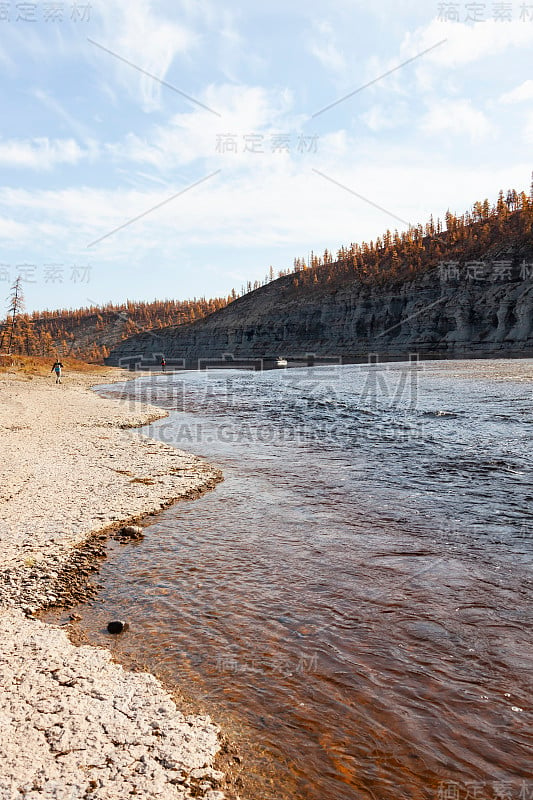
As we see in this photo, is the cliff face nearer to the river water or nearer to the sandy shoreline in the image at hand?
the river water

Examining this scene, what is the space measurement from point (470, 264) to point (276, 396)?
4024 inches

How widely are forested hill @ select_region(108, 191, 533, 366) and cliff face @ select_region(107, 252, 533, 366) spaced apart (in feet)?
0.89

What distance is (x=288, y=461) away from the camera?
1557 cm

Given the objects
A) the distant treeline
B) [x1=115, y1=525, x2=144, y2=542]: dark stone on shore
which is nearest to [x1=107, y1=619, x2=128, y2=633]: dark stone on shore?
[x1=115, y1=525, x2=144, y2=542]: dark stone on shore

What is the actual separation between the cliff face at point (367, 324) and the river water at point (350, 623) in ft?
285

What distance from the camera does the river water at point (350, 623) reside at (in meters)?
3.98

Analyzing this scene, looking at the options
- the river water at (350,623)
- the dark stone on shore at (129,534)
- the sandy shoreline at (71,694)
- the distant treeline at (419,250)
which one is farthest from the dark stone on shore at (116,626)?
the distant treeline at (419,250)

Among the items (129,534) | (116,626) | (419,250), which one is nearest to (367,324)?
(419,250)

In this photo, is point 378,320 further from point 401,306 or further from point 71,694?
point 71,694

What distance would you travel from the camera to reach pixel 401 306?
125m

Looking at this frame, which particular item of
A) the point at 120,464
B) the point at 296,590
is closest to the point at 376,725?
the point at 296,590

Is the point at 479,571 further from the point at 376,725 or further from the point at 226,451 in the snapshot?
the point at 226,451

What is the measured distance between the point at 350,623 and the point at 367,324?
5151 inches

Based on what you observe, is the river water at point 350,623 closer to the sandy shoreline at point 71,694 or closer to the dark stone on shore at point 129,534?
the dark stone on shore at point 129,534
